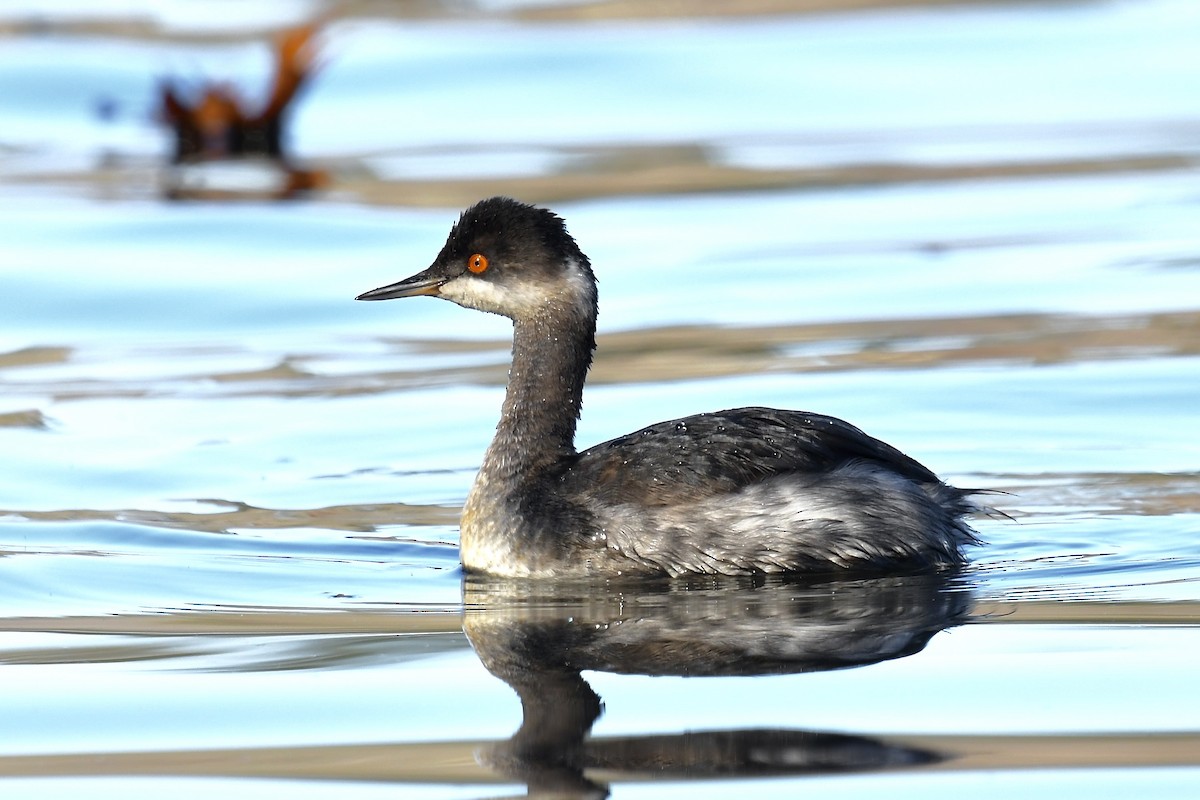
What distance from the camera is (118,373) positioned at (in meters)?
11.1

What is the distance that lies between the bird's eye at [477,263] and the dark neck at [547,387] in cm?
23

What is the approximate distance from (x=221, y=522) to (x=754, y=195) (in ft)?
27.7

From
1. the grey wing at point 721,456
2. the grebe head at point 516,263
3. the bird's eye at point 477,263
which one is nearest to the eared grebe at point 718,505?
the grey wing at point 721,456

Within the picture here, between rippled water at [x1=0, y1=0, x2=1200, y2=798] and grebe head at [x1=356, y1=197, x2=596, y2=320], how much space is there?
906 millimetres

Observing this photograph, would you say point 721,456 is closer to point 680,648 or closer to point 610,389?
point 680,648

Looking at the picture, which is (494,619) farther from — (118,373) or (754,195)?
(754,195)

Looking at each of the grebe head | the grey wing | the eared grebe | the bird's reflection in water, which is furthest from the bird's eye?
the bird's reflection in water

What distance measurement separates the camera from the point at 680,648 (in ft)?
19.2

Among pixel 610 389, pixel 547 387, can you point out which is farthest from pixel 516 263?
pixel 610 389

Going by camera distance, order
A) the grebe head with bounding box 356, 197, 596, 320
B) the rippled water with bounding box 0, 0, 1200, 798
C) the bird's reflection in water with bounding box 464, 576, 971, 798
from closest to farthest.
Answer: the bird's reflection in water with bounding box 464, 576, 971, 798
the rippled water with bounding box 0, 0, 1200, 798
the grebe head with bounding box 356, 197, 596, 320

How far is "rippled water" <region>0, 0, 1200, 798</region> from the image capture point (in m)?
5.09

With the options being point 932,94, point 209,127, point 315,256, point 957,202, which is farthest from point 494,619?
point 932,94

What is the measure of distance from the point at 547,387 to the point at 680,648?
186cm

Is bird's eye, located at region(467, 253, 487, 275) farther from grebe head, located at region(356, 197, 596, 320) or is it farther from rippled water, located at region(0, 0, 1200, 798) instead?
rippled water, located at region(0, 0, 1200, 798)
